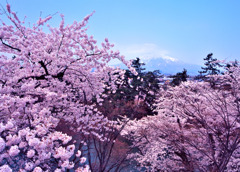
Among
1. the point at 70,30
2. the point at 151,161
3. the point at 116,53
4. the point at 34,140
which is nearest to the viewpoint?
the point at 34,140

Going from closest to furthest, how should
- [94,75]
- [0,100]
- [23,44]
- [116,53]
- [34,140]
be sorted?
[34,140]
[0,100]
[23,44]
[116,53]
[94,75]

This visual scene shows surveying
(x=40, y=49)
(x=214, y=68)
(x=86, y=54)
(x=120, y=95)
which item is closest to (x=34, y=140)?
(x=40, y=49)

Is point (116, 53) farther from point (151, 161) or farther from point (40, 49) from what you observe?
point (151, 161)

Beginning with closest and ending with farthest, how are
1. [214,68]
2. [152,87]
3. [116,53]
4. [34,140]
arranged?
[34,140] → [116,53] → [152,87] → [214,68]

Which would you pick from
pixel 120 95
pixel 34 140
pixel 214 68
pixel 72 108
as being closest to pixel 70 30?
pixel 72 108

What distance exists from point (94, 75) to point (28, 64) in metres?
2.12

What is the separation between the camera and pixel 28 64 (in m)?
4.62

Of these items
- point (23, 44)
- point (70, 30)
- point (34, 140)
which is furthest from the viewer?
point (70, 30)

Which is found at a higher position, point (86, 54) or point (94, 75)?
point (86, 54)

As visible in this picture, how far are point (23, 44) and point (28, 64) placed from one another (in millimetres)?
587

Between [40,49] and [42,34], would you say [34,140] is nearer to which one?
[40,49]

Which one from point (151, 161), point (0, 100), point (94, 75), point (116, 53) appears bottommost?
point (151, 161)

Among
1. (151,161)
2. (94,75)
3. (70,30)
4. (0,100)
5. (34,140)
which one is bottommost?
(151,161)

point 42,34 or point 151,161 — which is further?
point 151,161
